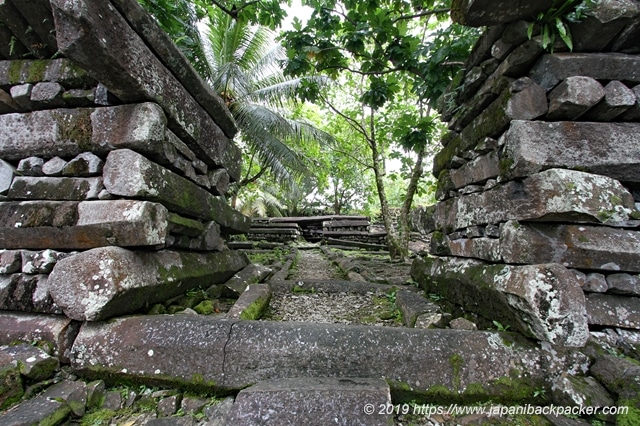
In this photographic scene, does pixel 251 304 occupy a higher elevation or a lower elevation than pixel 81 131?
lower

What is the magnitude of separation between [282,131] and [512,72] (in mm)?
7375

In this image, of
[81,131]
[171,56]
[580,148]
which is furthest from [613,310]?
[81,131]

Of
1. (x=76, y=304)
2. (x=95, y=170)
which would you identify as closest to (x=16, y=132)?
(x=95, y=170)

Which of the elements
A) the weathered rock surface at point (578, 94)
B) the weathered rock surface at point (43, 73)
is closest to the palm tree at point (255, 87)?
the weathered rock surface at point (43, 73)

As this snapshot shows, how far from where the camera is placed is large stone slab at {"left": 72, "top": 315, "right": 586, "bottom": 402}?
1415mm

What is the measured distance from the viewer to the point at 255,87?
9.16 m

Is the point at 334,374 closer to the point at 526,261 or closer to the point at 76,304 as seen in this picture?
the point at 526,261

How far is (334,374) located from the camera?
56.6 inches

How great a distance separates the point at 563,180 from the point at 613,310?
2.53 ft

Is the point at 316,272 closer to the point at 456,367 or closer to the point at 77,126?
the point at 456,367

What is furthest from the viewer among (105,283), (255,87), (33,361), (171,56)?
(255,87)

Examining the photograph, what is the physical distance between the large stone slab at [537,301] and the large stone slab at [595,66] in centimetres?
119

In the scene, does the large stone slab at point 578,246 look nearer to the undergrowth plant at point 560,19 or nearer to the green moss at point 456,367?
the green moss at point 456,367

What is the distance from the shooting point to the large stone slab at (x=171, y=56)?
177 centimetres
